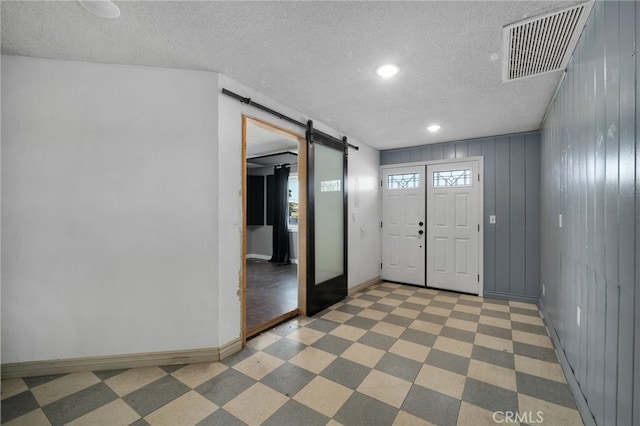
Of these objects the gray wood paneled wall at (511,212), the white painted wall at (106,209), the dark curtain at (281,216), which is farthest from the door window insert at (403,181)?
the white painted wall at (106,209)

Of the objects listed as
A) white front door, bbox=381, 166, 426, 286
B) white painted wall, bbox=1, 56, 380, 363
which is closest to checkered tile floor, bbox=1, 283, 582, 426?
white painted wall, bbox=1, 56, 380, 363

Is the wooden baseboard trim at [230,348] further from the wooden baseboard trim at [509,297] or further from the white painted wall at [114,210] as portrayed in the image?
the wooden baseboard trim at [509,297]

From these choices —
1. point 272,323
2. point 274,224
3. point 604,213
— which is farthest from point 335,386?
point 274,224

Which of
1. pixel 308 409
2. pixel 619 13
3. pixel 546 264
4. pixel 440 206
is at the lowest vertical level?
pixel 308 409

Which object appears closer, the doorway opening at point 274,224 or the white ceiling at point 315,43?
the white ceiling at point 315,43

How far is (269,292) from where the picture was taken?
14.9ft

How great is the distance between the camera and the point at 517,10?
164cm

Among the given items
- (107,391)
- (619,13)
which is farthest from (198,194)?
(619,13)

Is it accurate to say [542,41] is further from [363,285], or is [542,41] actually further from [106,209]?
[363,285]

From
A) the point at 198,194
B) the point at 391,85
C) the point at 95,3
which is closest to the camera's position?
the point at 95,3

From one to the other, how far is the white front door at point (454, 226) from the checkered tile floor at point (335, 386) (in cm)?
154

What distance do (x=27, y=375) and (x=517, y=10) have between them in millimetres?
4449

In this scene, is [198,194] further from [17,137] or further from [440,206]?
[440,206]

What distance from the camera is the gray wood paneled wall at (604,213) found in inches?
44.5
